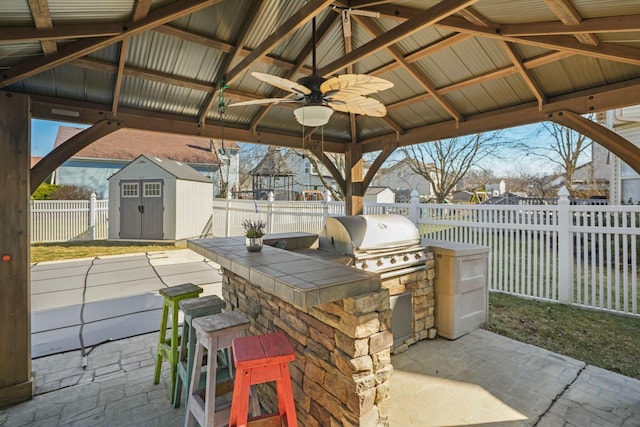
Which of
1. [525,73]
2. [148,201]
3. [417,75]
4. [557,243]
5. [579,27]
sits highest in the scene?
[417,75]

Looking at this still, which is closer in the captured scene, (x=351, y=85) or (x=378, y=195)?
(x=351, y=85)

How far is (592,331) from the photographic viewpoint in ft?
13.2

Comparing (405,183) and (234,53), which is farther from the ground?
(405,183)

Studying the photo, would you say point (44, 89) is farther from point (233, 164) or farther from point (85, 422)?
point (233, 164)

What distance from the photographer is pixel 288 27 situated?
291 cm

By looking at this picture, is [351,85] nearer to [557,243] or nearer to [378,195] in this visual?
[557,243]

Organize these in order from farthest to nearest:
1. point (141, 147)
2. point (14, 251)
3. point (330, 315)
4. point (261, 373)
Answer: point (141, 147), point (14, 251), point (330, 315), point (261, 373)

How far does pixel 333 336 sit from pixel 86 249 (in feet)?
35.1

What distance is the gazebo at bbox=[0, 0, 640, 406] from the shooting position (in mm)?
2660

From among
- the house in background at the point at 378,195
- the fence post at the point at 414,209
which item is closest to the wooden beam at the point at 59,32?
the fence post at the point at 414,209

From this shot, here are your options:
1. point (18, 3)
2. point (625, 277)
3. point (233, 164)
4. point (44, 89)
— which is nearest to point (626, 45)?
point (625, 277)

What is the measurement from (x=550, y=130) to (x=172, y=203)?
50.8 ft

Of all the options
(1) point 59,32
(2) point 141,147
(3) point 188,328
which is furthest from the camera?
(2) point 141,147

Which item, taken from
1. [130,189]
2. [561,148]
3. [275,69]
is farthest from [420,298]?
[561,148]
